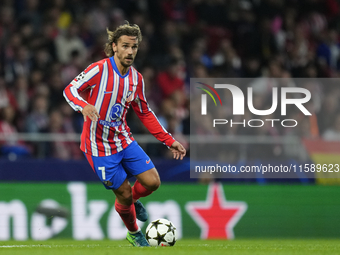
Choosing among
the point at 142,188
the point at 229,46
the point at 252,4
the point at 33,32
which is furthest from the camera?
the point at 252,4

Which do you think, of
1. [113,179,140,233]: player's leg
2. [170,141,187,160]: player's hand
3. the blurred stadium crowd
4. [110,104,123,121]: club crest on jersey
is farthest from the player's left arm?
the blurred stadium crowd

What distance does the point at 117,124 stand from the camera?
677 cm

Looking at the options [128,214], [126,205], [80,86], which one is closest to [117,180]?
[126,205]

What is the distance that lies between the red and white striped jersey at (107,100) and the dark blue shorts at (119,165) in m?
0.06

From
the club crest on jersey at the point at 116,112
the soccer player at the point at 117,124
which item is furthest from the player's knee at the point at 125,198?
the club crest on jersey at the point at 116,112

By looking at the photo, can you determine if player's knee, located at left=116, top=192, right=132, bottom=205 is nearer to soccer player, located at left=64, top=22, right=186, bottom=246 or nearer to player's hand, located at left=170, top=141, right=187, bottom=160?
soccer player, located at left=64, top=22, right=186, bottom=246

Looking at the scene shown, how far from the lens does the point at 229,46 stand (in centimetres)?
1272

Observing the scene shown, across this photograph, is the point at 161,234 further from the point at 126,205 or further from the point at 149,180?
the point at 149,180

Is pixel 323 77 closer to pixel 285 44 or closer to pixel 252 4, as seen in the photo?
pixel 285 44

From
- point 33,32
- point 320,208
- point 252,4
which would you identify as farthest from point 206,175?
point 252,4

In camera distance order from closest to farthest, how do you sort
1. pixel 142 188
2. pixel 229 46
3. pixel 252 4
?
pixel 142 188 → pixel 229 46 → pixel 252 4

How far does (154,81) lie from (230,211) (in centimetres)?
293

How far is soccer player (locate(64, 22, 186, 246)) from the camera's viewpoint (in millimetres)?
6598

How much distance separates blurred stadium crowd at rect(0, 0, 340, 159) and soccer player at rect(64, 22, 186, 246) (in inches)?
129
